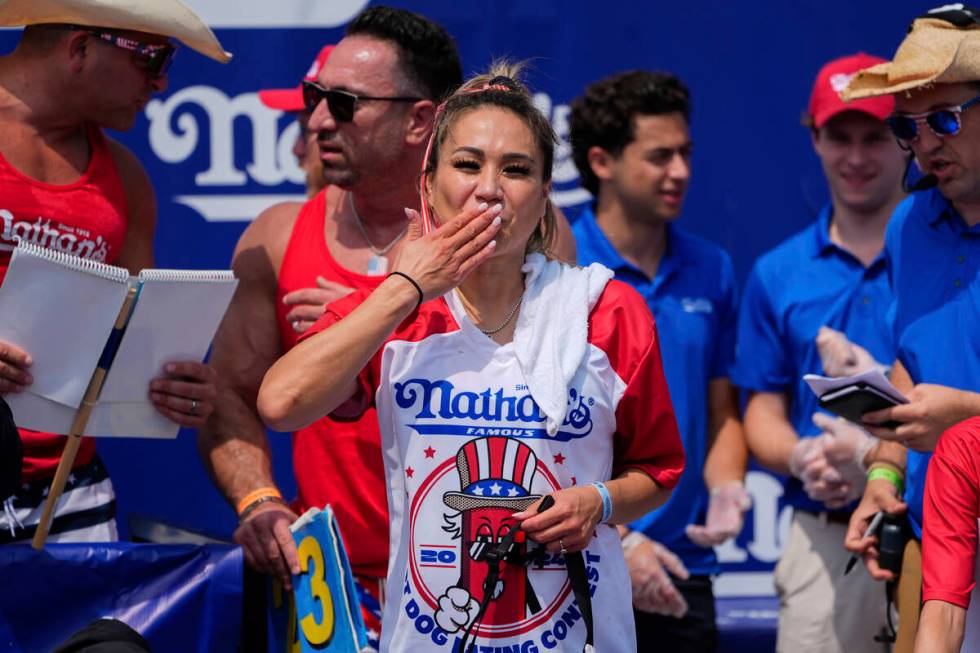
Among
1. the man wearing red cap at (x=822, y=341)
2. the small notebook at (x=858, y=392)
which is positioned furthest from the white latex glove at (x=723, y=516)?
the small notebook at (x=858, y=392)

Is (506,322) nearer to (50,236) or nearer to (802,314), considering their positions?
(50,236)

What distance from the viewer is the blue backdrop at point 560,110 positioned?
466cm

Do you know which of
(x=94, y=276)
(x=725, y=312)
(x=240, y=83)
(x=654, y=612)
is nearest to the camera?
(x=94, y=276)

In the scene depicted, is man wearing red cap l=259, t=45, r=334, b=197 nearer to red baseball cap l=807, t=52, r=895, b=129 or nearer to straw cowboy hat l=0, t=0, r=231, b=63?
straw cowboy hat l=0, t=0, r=231, b=63

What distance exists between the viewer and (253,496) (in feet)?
10.4

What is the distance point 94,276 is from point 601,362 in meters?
1.02

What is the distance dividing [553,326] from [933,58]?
4.23ft

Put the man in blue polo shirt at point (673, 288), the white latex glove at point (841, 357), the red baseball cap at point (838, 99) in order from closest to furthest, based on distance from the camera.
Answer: the white latex glove at point (841, 357) → the man in blue polo shirt at point (673, 288) → the red baseball cap at point (838, 99)

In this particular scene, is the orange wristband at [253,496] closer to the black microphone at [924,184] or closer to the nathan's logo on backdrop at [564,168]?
the black microphone at [924,184]

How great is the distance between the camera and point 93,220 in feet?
10.7

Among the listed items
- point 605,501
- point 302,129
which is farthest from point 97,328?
point 302,129

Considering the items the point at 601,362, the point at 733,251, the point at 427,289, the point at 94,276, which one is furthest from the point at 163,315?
the point at 733,251

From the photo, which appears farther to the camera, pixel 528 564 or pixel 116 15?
pixel 116 15

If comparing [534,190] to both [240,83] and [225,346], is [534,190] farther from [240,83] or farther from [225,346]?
[240,83]
